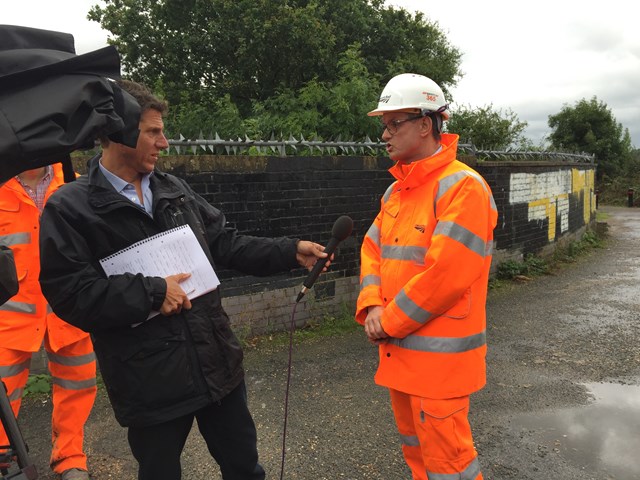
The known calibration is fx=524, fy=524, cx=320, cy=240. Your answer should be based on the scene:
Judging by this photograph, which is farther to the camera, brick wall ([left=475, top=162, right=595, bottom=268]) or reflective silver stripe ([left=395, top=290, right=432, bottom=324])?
brick wall ([left=475, top=162, right=595, bottom=268])

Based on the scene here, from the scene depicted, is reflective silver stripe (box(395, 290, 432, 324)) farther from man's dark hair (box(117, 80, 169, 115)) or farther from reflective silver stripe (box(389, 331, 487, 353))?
man's dark hair (box(117, 80, 169, 115))

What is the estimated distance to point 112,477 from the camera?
3141 millimetres

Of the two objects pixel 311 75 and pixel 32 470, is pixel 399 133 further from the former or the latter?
pixel 311 75

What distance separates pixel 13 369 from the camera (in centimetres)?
283

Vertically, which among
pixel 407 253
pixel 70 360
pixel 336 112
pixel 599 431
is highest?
pixel 336 112

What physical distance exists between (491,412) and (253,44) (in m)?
14.2

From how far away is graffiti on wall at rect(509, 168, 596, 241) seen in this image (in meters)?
8.74

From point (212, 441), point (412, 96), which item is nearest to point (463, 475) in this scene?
point (212, 441)

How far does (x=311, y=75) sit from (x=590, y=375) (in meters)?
13.3

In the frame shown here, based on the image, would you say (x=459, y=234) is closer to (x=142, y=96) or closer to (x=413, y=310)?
(x=413, y=310)

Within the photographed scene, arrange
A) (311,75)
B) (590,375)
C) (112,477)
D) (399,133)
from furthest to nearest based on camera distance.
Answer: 1. (311,75)
2. (590,375)
3. (112,477)
4. (399,133)

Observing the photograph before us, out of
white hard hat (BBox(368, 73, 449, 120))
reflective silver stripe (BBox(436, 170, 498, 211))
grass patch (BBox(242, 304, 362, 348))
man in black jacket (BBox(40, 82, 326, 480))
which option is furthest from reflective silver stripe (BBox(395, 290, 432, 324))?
grass patch (BBox(242, 304, 362, 348))

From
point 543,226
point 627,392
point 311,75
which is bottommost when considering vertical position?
point 627,392

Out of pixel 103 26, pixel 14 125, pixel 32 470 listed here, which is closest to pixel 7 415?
pixel 32 470
